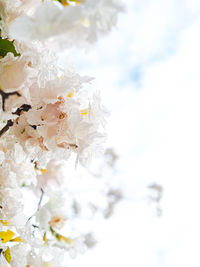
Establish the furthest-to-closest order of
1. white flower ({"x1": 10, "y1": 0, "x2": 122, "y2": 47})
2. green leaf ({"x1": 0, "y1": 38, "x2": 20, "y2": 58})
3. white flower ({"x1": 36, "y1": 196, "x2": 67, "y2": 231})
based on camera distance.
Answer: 1. white flower ({"x1": 36, "y1": 196, "x2": 67, "y2": 231})
2. green leaf ({"x1": 0, "y1": 38, "x2": 20, "y2": 58})
3. white flower ({"x1": 10, "y1": 0, "x2": 122, "y2": 47})

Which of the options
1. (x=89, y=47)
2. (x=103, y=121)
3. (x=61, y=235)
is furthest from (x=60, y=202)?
(x=89, y=47)

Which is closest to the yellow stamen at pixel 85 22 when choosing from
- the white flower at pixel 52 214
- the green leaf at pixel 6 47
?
the green leaf at pixel 6 47

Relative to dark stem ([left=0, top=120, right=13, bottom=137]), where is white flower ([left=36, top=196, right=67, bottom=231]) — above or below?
above

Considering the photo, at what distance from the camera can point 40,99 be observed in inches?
13.2

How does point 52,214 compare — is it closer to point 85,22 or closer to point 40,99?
point 40,99

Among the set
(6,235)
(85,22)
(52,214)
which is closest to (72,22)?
(85,22)

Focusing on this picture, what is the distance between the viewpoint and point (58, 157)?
359 millimetres

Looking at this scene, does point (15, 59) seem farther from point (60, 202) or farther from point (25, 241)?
point (60, 202)

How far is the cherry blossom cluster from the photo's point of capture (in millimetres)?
244

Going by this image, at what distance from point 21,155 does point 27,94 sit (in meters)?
0.08

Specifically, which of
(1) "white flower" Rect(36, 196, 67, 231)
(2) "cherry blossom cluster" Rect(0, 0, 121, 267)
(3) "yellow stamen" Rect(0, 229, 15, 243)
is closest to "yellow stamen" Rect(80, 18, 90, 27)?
(2) "cherry blossom cluster" Rect(0, 0, 121, 267)

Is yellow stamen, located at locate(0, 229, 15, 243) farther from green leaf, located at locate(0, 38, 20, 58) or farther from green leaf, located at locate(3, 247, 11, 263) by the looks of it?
green leaf, located at locate(0, 38, 20, 58)

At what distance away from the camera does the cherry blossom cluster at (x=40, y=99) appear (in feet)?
0.80

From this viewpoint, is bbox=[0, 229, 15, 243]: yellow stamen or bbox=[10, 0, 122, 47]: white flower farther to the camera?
bbox=[0, 229, 15, 243]: yellow stamen
